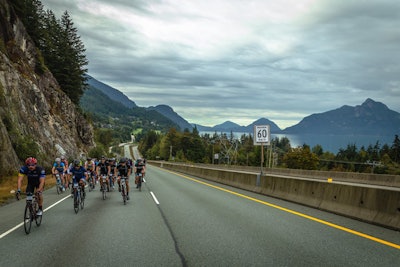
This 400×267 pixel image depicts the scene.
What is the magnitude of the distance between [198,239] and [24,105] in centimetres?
3129

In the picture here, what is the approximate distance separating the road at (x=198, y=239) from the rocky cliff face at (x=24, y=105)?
14.3 metres

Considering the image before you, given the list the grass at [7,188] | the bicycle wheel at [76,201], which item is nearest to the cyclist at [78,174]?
the bicycle wheel at [76,201]

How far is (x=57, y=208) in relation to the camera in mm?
13188

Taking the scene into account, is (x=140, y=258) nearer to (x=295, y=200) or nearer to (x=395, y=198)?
(x=395, y=198)

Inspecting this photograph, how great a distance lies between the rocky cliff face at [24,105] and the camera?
84.3 feet

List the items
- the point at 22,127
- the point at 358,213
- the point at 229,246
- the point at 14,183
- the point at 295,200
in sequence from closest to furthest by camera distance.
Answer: the point at 229,246 → the point at 358,213 → the point at 295,200 → the point at 14,183 → the point at 22,127

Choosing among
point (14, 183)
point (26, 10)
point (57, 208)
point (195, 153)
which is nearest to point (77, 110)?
point (26, 10)

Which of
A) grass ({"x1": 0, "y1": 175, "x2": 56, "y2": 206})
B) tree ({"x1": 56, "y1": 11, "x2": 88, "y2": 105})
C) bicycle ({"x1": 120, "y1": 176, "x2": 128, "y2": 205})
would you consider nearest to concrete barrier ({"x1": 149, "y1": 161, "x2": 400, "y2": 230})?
bicycle ({"x1": 120, "y1": 176, "x2": 128, "y2": 205})

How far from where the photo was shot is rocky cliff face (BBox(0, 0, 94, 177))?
25.7 metres

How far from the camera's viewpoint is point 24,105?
34.4m

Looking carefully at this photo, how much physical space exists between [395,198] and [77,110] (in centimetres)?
6407

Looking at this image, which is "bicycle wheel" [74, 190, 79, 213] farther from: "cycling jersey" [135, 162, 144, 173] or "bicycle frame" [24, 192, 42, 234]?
"cycling jersey" [135, 162, 144, 173]

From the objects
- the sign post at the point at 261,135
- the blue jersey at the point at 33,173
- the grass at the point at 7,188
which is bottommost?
the grass at the point at 7,188

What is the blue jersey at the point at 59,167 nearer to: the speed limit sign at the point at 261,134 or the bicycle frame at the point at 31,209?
the speed limit sign at the point at 261,134
